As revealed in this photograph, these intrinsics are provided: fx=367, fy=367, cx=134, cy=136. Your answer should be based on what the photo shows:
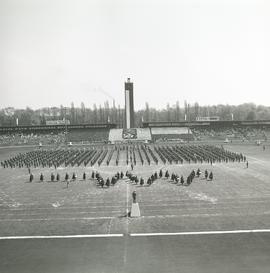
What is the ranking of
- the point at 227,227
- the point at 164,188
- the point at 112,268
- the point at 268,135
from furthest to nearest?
the point at 268,135, the point at 164,188, the point at 227,227, the point at 112,268

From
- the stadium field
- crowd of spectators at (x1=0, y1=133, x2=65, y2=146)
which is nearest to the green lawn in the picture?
the stadium field

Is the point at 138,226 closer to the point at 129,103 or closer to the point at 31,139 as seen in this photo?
the point at 129,103

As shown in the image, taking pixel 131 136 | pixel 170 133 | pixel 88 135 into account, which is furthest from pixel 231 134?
pixel 88 135

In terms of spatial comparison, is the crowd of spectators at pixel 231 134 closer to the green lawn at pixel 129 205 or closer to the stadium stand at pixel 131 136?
the stadium stand at pixel 131 136

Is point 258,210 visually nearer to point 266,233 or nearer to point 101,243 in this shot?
point 266,233

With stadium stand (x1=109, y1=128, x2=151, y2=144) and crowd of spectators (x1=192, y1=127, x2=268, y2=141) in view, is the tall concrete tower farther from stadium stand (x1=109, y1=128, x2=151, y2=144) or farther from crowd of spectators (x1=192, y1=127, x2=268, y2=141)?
crowd of spectators (x1=192, y1=127, x2=268, y2=141)

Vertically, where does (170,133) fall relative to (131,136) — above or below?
above

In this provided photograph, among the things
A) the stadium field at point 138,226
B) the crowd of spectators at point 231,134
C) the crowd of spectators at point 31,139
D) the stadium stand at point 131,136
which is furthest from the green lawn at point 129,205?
the crowd of spectators at point 231,134

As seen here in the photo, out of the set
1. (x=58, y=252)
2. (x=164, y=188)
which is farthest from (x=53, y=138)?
(x=58, y=252)
